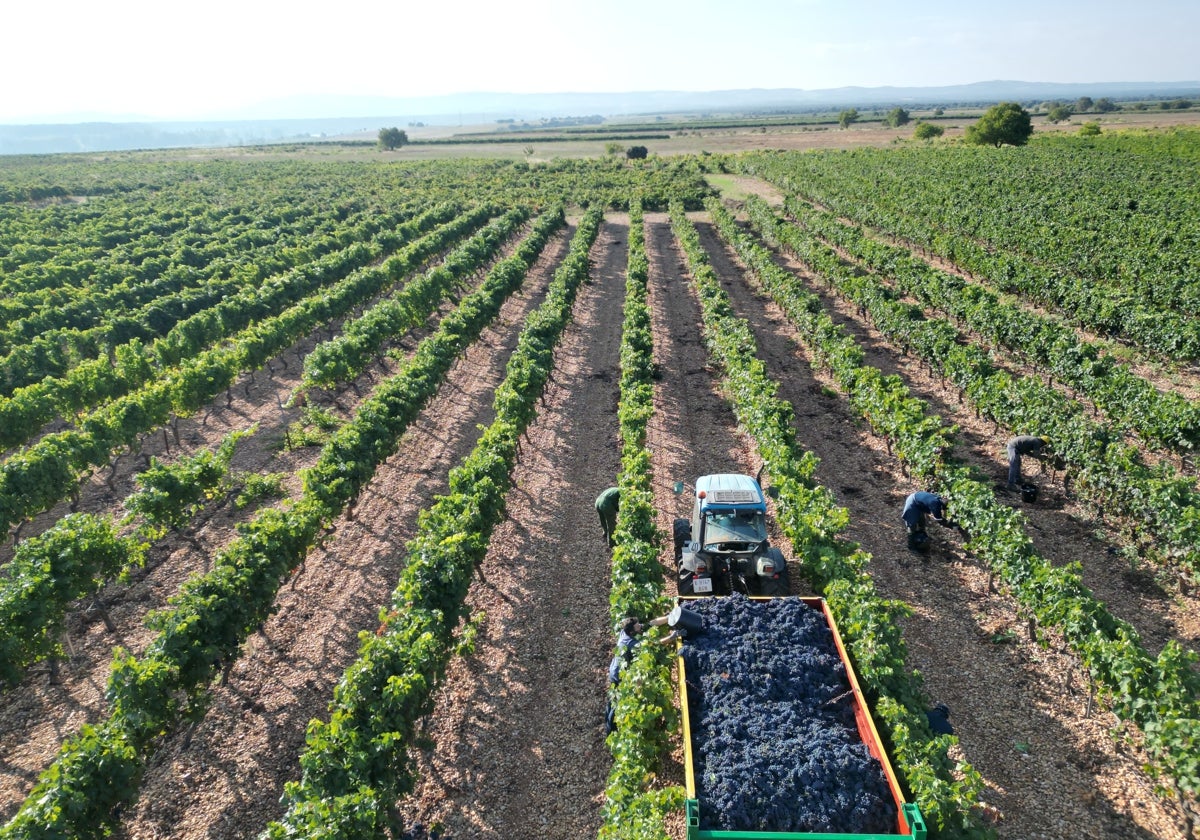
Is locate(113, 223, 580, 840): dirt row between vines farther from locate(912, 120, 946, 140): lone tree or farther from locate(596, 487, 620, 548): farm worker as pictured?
locate(912, 120, 946, 140): lone tree

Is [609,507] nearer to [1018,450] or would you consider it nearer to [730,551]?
[730,551]

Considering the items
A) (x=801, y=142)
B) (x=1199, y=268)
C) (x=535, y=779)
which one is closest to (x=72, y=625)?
(x=535, y=779)

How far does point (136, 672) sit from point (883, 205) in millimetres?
57143

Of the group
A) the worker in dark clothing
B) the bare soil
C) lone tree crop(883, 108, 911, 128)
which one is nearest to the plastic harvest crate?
the bare soil

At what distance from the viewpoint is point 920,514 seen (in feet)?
51.6

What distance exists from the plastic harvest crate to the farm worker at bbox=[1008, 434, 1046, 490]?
33.5 ft

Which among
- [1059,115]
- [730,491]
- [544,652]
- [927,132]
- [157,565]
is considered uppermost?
[1059,115]

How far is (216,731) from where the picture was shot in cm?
1189

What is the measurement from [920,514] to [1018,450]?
413 cm

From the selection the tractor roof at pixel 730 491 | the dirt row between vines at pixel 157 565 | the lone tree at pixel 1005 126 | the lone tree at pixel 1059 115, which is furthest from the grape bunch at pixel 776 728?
the lone tree at pixel 1059 115

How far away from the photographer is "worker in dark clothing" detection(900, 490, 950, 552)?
51.2ft

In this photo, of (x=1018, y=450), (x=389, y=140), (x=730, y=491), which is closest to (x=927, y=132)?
(x=389, y=140)

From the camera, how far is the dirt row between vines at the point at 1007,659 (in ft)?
32.5

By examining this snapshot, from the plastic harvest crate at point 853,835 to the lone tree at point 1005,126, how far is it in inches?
4145
